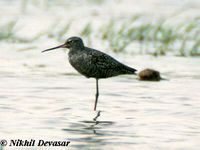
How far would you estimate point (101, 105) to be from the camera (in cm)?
1155

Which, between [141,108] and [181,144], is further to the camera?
[141,108]

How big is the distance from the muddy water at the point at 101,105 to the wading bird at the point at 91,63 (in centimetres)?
40

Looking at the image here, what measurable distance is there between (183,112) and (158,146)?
207cm

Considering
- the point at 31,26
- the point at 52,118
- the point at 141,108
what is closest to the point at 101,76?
the point at 141,108

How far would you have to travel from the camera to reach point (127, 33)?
17.8m

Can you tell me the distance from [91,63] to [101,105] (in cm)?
65

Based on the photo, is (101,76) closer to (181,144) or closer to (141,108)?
(141,108)

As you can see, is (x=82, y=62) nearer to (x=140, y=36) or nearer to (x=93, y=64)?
(x=93, y=64)

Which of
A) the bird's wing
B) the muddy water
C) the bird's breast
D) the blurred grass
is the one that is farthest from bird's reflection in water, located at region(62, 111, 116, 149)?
the blurred grass

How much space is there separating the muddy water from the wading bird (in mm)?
395

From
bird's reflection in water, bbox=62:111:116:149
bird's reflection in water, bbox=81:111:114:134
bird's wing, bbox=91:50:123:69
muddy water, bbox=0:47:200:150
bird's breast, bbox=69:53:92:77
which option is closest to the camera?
bird's reflection in water, bbox=62:111:116:149

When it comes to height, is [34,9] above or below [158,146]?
above

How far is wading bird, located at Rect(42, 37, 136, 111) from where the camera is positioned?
38.4 ft

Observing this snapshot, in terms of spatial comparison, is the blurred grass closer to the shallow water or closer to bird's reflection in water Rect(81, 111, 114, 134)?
the shallow water
